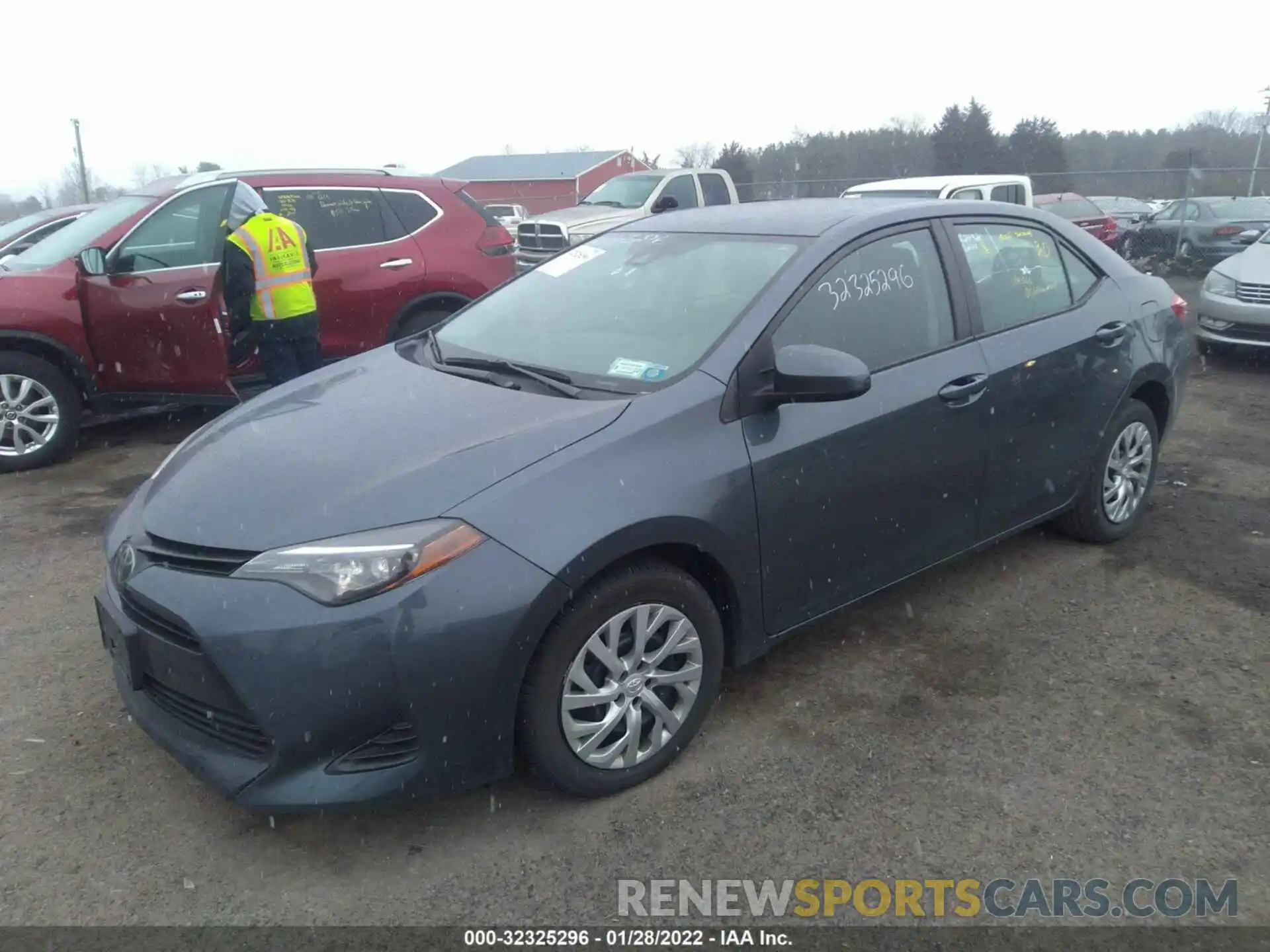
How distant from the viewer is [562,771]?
2799 mm

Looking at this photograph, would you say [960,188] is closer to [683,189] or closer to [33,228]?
[683,189]

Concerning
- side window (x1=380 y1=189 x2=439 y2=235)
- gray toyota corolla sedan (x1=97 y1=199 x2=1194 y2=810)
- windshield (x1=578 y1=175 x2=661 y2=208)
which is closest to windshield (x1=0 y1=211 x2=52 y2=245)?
side window (x1=380 y1=189 x2=439 y2=235)

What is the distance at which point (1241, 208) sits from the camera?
17.9 meters

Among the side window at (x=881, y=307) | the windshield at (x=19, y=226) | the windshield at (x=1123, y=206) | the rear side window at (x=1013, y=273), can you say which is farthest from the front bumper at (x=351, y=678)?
the windshield at (x=1123, y=206)

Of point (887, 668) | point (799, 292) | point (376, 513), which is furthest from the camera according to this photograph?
point (887, 668)

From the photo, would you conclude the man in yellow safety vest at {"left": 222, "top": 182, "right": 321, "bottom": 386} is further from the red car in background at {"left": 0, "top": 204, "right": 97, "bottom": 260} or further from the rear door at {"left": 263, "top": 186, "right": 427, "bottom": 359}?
the red car in background at {"left": 0, "top": 204, "right": 97, "bottom": 260}

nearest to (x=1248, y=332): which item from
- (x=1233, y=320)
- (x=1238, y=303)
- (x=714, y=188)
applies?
(x=1233, y=320)

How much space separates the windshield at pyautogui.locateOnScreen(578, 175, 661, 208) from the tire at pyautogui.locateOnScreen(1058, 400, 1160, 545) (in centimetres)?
1022

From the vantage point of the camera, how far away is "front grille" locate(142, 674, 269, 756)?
101 inches

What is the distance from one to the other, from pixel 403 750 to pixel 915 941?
138 cm

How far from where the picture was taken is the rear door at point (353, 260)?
7.09 metres

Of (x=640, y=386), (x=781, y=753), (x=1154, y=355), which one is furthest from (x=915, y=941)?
(x=1154, y=355)

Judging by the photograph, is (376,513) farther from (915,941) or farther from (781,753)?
(915,941)

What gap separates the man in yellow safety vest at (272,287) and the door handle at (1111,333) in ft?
15.1
